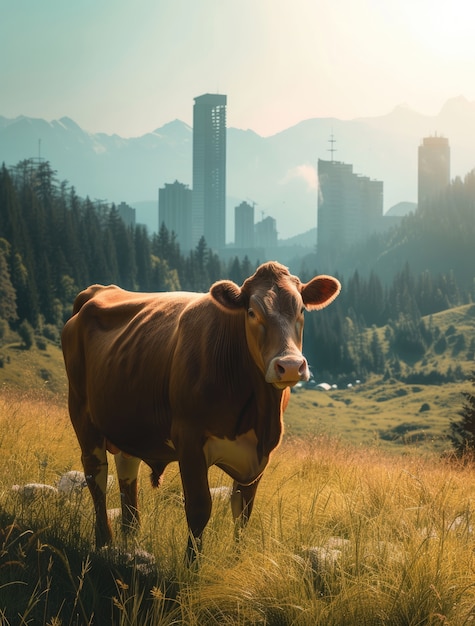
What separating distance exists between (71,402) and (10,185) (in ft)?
413

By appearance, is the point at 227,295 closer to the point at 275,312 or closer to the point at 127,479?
the point at 275,312

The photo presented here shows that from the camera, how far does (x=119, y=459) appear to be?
352 inches

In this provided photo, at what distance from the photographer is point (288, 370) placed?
243 inches

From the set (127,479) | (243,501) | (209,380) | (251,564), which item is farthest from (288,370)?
(127,479)

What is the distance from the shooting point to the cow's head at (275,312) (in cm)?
627

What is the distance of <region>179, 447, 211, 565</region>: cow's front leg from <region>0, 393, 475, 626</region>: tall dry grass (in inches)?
4.8

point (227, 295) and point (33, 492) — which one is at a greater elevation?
point (227, 295)

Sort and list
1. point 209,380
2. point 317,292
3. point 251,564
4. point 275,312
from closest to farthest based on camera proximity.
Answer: point 251,564, point 275,312, point 209,380, point 317,292

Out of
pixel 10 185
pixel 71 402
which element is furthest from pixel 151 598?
pixel 10 185

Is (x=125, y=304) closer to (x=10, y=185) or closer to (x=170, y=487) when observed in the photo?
(x=170, y=487)

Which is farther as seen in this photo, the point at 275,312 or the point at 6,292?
the point at 6,292

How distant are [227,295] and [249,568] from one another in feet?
6.73

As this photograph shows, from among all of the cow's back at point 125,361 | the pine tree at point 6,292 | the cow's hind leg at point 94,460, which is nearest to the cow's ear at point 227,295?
the cow's back at point 125,361

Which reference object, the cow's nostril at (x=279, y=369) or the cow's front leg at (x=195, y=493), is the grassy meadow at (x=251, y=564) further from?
the cow's nostril at (x=279, y=369)
